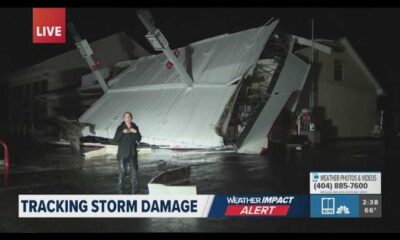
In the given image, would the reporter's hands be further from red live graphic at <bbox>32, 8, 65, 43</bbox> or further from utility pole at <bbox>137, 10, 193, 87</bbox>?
utility pole at <bbox>137, 10, 193, 87</bbox>

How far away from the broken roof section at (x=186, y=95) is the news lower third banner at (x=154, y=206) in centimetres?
387

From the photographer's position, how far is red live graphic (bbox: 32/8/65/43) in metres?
5.65

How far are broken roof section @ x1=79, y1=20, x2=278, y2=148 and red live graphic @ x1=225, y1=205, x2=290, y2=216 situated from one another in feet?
13.7

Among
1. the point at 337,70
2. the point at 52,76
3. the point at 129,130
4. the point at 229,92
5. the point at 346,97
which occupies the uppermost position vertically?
the point at 337,70

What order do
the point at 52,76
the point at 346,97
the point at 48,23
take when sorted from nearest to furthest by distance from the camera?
1. the point at 48,23
2. the point at 52,76
3. the point at 346,97

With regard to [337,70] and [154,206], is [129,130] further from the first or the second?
[337,70]

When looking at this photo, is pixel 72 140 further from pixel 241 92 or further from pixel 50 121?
pixel 241 92

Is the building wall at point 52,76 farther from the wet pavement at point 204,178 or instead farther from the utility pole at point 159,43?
the wet pavement at point 204,178

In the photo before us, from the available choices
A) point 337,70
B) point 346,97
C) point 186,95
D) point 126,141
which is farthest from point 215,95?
point 126,141

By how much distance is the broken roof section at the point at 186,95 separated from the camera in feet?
32.6

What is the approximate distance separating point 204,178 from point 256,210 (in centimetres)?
185

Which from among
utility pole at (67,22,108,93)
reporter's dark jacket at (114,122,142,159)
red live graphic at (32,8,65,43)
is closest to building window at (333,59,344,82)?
utility pole at (67,22,108,93)

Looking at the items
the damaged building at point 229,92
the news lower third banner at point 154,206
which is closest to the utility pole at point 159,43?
the damaged building at point 229,92

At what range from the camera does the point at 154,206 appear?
545 centimetres
